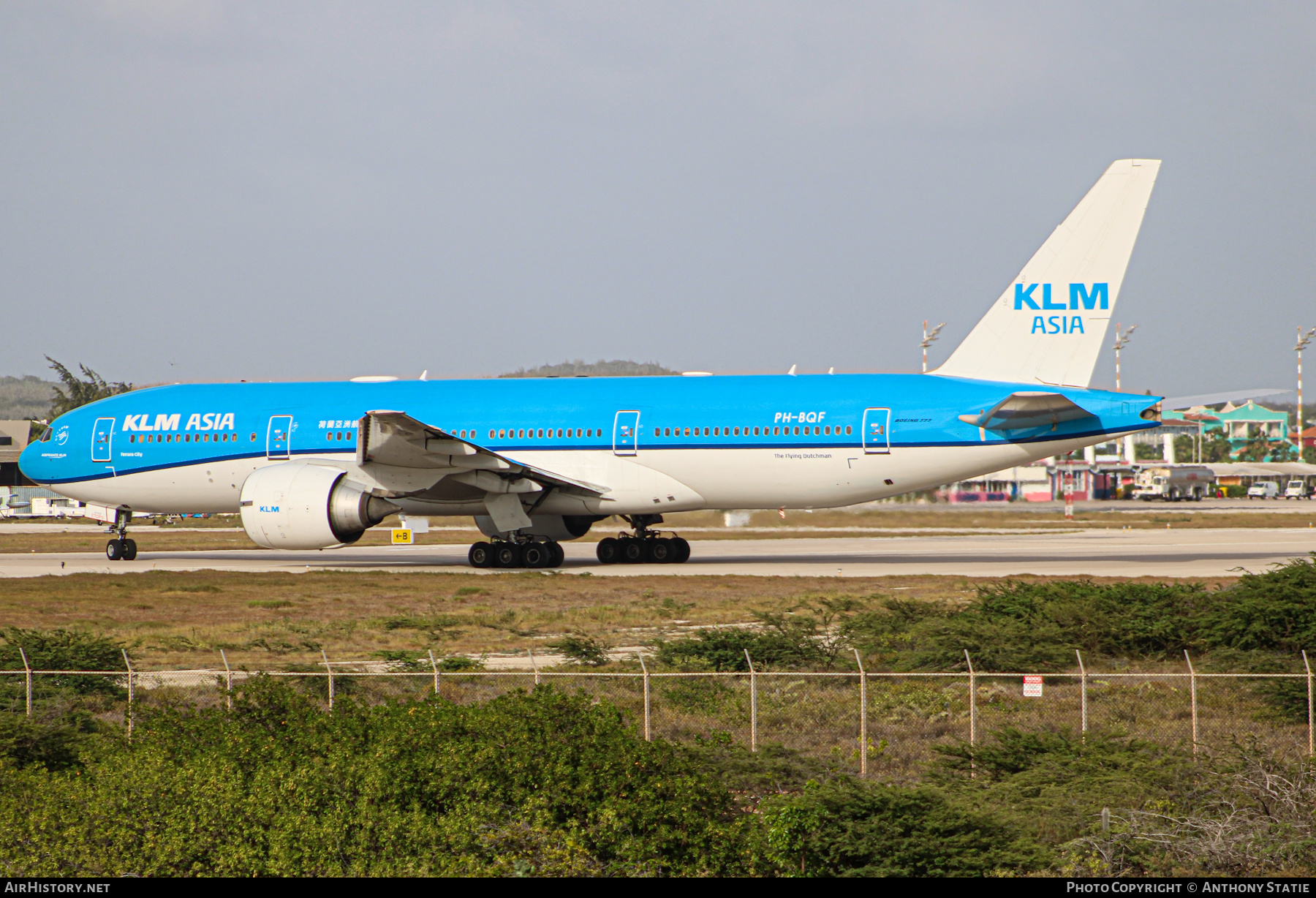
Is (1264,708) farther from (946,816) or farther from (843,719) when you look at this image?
(946,816)

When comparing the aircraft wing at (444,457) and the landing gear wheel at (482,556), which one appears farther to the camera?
the landing gear wheel at (482,556)

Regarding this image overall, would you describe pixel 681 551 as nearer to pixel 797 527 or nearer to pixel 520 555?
pixel 520 555

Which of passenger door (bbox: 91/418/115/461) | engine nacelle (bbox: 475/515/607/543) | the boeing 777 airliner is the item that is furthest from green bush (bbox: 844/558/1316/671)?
passenger door (bbox: 91/418/115/461)

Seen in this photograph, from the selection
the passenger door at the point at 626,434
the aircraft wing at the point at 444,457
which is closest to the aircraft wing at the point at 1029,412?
the passenger door at the point at 626,434

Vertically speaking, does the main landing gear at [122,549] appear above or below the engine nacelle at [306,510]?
below

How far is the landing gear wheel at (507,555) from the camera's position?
101 feet

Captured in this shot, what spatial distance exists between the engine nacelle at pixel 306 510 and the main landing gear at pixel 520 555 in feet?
9.91

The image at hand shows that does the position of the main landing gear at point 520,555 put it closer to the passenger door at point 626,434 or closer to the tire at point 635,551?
the tire at point 635,551

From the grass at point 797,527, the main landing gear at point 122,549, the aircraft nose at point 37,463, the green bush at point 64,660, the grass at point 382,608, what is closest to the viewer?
the green bush at point 64,660

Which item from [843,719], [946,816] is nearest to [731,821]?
[946,816]

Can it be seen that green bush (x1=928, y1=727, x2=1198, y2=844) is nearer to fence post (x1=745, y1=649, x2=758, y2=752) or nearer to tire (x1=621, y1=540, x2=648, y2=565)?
fence post (x1=745, y1=649, x2=758, y2=752)

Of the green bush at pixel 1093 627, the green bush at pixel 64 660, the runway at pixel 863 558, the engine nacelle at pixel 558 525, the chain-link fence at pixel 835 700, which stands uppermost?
the engine nacelle at pixel 558 525

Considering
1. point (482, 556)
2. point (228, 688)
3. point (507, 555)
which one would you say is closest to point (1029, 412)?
point (507, 555)

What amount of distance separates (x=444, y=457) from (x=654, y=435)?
505 centimetres
